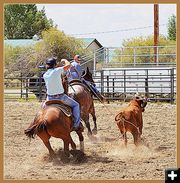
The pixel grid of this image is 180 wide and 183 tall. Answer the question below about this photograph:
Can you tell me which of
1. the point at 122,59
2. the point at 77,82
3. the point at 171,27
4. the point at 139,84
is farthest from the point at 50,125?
the point at 171,27

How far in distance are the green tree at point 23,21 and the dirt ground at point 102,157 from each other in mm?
38089

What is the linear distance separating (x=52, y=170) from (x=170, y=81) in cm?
1203

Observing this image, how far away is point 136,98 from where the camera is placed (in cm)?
929

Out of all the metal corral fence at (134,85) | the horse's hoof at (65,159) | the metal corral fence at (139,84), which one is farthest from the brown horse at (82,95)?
the metal corral fence at (139,84)

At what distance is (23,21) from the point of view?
165 ft

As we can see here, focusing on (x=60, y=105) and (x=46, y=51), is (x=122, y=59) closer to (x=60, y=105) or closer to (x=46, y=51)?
(x=46, y=51)

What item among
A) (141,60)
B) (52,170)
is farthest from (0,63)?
(141,60)

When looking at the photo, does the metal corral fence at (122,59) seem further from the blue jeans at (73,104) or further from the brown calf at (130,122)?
the blue jeans at (73,104)

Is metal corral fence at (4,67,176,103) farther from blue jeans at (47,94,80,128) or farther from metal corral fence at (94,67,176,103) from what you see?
blue jeans at (47,94,80,128)

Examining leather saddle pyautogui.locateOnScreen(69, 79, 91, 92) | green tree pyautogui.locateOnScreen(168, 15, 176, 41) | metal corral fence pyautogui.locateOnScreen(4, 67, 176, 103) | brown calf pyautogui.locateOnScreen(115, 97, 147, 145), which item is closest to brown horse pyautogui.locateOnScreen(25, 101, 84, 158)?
brown calf pyautogui.locateOnScreen(115, 97, 147, 145)

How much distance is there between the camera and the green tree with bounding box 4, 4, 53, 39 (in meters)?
49.4

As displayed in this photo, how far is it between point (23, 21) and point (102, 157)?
43.1 metres

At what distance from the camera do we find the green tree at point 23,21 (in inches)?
1946

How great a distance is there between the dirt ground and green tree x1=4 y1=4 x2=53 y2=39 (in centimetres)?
3809
